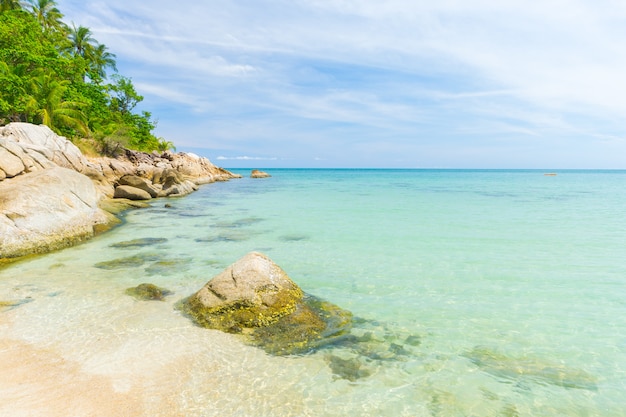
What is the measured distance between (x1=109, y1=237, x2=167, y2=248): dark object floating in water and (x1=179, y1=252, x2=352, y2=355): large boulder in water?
5921 mm

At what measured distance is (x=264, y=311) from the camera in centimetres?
635

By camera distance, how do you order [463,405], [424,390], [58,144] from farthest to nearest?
[58,144] < [424,390] < [463,405]

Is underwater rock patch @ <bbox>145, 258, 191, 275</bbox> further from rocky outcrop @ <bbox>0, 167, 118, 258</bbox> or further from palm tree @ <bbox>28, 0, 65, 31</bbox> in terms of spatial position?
palm tree @ <bbox>28, 0, 65, 31</bbox>

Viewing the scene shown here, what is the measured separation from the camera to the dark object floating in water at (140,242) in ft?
39.3

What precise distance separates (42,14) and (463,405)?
58.4 m

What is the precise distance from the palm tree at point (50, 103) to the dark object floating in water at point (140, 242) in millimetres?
18875

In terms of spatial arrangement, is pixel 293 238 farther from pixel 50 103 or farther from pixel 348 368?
pixel 50 103

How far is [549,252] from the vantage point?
460 inches

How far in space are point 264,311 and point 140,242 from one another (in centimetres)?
798

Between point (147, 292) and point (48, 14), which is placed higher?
point (48, 14)

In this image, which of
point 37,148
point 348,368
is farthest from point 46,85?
point 348,368

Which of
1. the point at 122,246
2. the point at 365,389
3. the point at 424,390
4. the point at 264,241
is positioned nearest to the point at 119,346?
the point at 365,389

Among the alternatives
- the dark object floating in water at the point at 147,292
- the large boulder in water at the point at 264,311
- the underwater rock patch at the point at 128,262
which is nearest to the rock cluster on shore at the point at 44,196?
the underwater rock patch at the point at 128,262

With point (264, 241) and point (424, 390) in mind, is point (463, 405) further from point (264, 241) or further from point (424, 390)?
point (264, 241)
